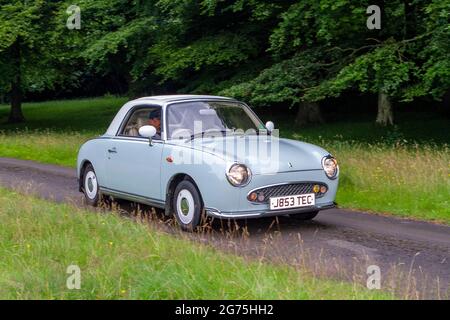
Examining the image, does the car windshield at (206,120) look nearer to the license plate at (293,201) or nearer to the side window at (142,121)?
the side window at (142,121)

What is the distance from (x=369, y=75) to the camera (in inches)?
627

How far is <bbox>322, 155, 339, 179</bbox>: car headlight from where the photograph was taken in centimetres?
779

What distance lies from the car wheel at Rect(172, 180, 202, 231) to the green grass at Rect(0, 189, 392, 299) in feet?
2.32

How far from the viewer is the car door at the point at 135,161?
27.1 feet

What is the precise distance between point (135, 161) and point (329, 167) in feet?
8.64

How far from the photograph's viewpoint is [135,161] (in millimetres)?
8617

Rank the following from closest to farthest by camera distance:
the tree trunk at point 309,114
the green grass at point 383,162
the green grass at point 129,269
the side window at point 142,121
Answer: the green grass at point 129,269 < the side window at point 142,121 < the green grass at point 383,162 < the tree trunk at point 309,114

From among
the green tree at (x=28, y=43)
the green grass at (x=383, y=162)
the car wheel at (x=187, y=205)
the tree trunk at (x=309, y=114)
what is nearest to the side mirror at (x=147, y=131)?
the car wheel at (x=187, y=205)

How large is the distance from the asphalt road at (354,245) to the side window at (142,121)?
1288 millimetres

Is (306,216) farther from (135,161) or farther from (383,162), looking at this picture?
(383,162)

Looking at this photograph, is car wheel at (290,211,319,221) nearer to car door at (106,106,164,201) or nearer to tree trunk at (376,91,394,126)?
car door at (106,106,164,201)

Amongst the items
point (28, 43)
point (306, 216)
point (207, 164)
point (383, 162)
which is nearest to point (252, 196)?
point (207, 164)

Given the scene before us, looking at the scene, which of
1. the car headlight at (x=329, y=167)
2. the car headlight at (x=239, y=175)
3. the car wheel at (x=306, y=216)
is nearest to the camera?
the car headlight at (x=239, y=175)
